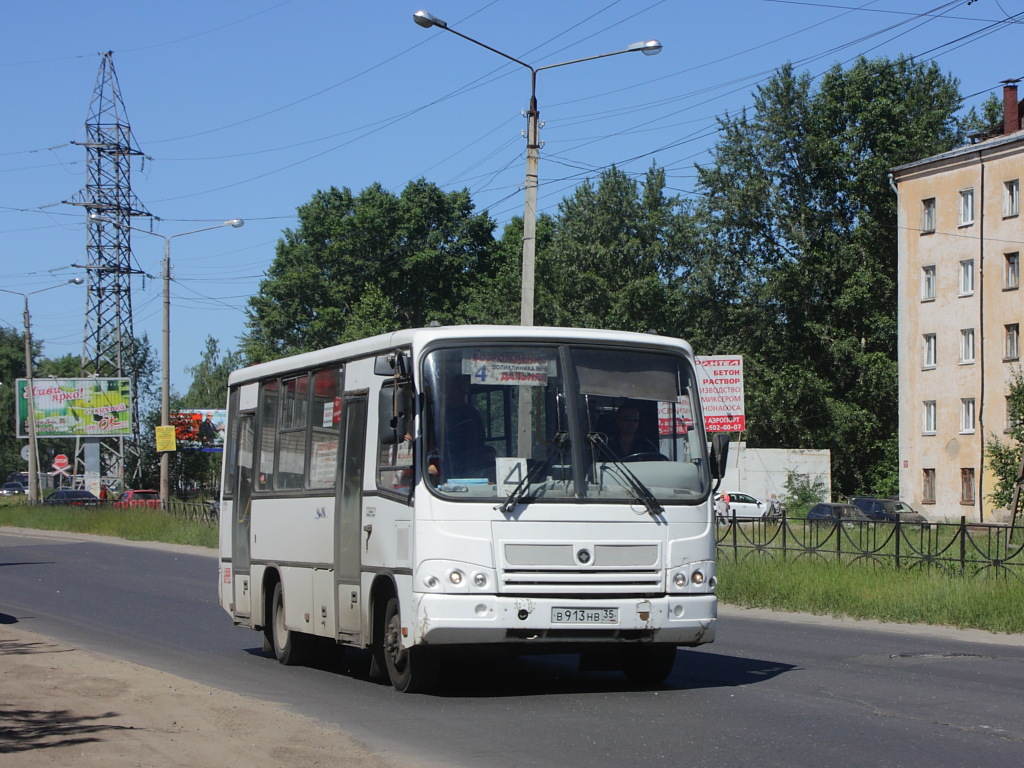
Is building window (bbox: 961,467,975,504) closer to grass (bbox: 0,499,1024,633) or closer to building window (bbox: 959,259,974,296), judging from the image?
building window (bbox: 959,259,974,296)

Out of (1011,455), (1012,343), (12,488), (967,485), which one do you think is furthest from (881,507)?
(12,488)

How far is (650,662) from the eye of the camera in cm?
1141

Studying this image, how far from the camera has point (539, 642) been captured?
10273mm

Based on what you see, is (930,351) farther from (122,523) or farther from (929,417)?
(122,523)

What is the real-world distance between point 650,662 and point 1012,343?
48718 mm

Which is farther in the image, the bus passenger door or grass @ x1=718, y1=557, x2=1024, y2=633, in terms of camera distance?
grass @ x1=718, y1=557, x2=1024, y2=633

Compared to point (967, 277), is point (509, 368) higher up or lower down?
lower down

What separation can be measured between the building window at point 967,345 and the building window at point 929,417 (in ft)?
7.86

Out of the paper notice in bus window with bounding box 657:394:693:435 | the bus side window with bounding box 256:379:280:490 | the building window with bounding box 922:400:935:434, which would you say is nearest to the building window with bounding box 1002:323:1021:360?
the building window with bounding box 922:400:935:434

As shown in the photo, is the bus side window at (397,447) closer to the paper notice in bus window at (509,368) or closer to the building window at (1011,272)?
the paper notice in bus window at (509,368)

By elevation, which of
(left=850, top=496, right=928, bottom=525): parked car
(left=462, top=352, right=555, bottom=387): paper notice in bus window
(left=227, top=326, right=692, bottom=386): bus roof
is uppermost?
(left=227, top=326, right=692, bottom=386): bus roof

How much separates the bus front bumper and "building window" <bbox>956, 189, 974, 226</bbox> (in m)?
51.3

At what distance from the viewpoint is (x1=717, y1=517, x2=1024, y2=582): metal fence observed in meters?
20.3

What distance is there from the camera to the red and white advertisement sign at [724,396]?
23.2m
